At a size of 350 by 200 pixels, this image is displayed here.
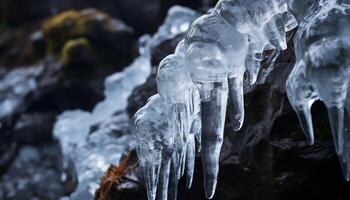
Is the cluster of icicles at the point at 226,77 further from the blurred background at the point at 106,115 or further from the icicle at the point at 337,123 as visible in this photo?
the blurred background at the point at 106,115

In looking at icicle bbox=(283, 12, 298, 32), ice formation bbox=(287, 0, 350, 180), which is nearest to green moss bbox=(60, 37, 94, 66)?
icicle bbox=(283, 12, 298, 32)

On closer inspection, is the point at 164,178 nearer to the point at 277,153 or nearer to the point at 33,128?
the point at 277,153

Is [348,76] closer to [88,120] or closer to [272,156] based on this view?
[272,156]

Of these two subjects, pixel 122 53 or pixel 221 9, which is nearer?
pixel 221 9

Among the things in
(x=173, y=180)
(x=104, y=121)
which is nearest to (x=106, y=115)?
(x=104, y=121)

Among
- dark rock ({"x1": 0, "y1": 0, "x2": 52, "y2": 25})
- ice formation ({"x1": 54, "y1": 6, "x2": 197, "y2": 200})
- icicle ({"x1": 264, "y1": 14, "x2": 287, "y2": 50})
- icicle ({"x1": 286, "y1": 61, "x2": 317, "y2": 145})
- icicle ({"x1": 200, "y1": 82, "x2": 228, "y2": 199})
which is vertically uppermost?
icicle ({"x1": 264, "y1": 14, "x2": 287, "y2": 50})

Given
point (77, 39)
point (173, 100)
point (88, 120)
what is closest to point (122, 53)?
point (77, 39)

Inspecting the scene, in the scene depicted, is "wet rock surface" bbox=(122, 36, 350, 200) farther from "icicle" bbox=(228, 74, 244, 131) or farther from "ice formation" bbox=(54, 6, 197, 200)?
"ice formation" bbox=(54, 6, 197, 200)

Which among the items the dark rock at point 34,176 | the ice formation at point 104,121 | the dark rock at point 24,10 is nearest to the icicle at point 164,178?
the ice formation at point 104,121
